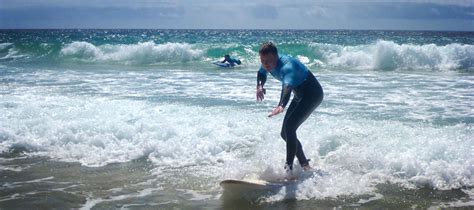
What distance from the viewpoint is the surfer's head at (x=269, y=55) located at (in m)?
5.25

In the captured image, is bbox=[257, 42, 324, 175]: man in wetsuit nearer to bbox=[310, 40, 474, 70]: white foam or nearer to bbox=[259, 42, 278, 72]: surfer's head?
bbox=[259, 42, 278, 72]: surfer's head

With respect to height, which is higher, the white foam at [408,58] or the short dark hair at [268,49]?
the short dark hair at [268,49]

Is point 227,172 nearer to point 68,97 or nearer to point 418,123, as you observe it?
point 418,123

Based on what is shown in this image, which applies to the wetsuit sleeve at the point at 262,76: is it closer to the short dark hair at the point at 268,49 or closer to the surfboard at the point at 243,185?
the short dark hair at the point at 268,49

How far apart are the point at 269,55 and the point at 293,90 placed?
620 mm

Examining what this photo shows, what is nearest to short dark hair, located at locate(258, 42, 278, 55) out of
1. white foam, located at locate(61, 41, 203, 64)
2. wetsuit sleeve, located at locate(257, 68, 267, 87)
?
wetsuit sleeve, located at locate(257, 68, 267, 87)

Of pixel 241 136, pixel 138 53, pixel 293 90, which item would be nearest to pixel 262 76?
pixel 293 90

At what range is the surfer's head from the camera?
525 cm

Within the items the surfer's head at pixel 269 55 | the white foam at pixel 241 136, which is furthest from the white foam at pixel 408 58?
the surfer's head at pixel 269 55

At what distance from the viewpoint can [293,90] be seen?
5.63m

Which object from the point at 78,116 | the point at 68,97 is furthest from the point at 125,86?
the point at 78,116

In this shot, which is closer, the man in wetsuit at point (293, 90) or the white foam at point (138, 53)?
the man in wetsuit at point (293, 90)

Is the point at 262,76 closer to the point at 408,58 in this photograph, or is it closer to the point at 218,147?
the point at 218,147

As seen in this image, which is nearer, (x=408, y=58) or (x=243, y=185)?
(x=243, y=185)
